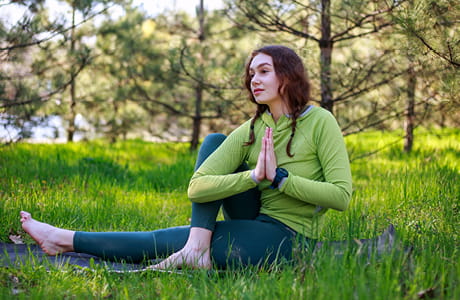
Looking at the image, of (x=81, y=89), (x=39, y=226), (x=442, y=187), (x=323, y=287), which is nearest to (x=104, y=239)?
(x=39, y=226)

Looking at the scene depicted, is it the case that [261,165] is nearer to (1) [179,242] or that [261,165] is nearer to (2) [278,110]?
(2) [278,110]

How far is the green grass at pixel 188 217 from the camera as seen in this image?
1893 mm

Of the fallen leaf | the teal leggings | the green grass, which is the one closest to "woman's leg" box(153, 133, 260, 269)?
the teal leggings

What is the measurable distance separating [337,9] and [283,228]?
2821mm

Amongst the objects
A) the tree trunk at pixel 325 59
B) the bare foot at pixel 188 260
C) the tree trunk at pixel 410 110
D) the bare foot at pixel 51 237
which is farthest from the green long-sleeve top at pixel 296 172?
the tree trunk at pixel 410 110

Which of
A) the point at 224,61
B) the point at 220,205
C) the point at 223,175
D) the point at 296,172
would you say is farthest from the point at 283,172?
the point at 224,61

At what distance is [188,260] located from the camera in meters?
2.51

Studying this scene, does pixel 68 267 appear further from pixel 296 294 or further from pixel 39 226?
pixel 296 294

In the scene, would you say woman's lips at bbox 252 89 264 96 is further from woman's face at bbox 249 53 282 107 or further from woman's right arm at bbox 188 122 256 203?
woman's right arm at bbox 188 122 256 203

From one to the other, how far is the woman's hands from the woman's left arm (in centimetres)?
9

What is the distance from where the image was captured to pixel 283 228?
2527 millimetres

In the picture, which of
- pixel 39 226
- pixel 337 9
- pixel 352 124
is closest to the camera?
pixel 39 226

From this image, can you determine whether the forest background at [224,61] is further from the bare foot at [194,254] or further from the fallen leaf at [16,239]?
the fallen leaf at [16,239]

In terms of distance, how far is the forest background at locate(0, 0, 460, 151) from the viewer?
13.5 feet
